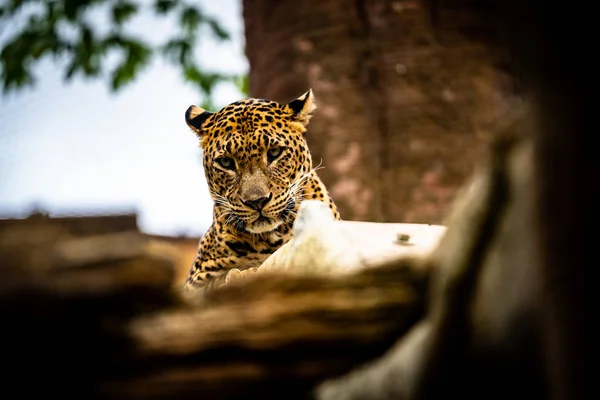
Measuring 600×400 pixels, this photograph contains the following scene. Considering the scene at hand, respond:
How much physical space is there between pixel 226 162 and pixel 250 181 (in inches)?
10.2

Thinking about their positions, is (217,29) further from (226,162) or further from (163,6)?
(226,162)

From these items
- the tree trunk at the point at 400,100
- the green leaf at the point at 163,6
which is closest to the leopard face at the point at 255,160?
the tree trunk at the point at 400,100

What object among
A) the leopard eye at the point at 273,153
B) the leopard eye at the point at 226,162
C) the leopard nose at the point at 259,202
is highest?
the leopard eye at the point at 273,153

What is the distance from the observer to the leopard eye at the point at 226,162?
5484mm

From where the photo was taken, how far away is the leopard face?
208 inches

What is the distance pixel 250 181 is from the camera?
5.32m

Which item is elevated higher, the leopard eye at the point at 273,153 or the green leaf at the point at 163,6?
the green leaf at the point at 163,6

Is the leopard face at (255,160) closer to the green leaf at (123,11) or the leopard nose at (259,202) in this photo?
the leopard nose at (259,202)

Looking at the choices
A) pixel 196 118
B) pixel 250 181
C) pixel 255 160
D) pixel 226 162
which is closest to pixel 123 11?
pixel 196 118

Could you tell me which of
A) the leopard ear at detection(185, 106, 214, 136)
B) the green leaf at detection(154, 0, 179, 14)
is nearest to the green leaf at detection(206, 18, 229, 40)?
the green leaf at detection(154, 0, 179, 14)

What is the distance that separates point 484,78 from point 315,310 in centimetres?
A: 733

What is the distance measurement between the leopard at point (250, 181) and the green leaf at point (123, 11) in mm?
4086

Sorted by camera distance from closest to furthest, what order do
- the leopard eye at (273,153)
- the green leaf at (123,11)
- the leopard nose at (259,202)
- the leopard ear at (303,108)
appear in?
the leopard nose at (259,202) < the leopard eye at (273,153) < the leopard ear at (303,108) < the green leaf at (123,11)

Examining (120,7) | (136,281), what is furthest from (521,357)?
(120,7)
